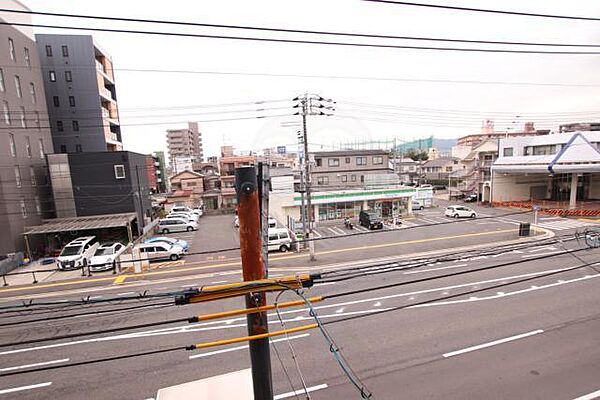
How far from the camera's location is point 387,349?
8.31 meters

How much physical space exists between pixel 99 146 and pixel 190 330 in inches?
1186

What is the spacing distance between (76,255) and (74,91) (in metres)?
20.9

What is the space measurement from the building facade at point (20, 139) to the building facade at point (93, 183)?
1.21m

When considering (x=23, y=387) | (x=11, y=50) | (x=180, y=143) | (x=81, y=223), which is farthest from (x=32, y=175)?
(x=180, y=143)

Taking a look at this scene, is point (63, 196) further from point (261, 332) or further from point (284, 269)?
point (261, 332)

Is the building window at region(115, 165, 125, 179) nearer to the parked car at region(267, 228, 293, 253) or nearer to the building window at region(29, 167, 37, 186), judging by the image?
the building window at region(29, 167, 37, 186)

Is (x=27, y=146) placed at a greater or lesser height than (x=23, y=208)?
greater

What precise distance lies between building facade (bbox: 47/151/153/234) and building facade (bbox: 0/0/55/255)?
1.21 m

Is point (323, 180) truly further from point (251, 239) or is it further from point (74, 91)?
point (251, 239)

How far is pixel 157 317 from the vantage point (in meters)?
11.3

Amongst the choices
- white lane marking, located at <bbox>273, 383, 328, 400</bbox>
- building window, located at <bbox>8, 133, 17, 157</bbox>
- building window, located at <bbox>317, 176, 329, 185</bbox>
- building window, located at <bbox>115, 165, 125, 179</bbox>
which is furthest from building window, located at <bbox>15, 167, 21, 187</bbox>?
building window, located at <bbox>317, 176, 329, 185</bbox>

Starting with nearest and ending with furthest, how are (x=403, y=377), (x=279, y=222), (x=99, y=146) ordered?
1. (x=403, y=377)
2. (x=279, y=222)
3. (x=99, y=146)

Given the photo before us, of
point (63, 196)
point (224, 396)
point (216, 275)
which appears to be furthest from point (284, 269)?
point (63, 196)

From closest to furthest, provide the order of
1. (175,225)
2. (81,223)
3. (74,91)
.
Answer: (81,223) < (175,225) < (74,91)
